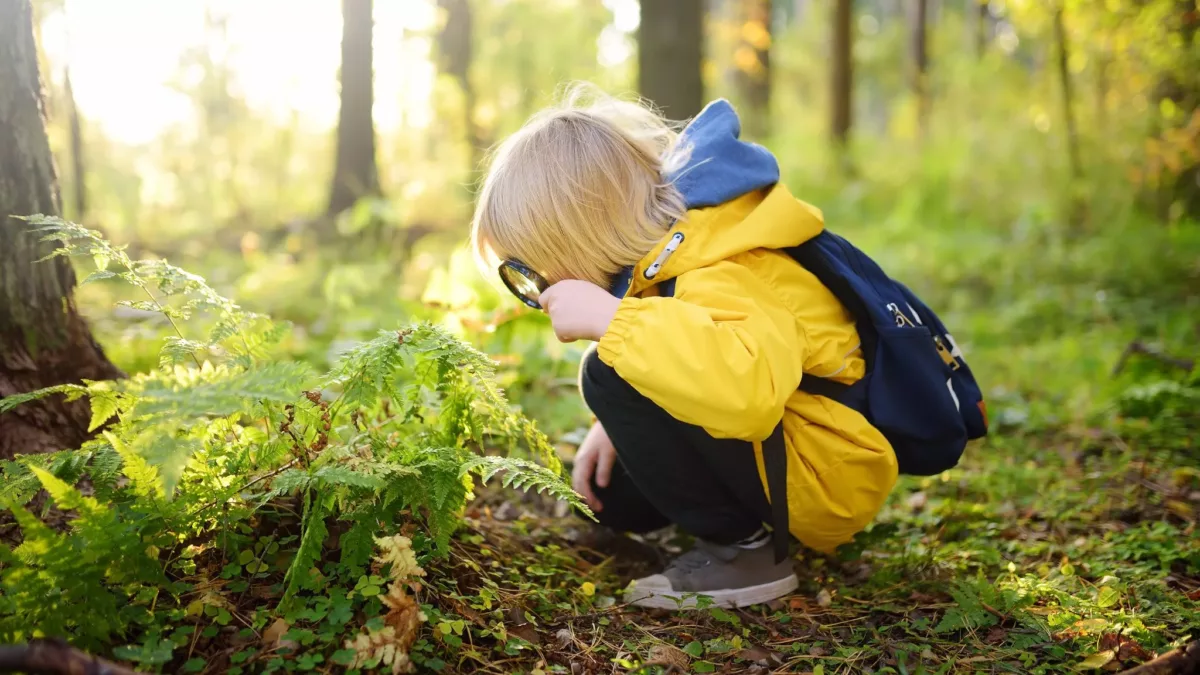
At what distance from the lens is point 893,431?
7.86 ft

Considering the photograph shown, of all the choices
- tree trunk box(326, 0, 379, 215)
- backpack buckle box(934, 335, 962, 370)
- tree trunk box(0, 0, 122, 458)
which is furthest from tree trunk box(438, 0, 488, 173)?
backpack buckle box(934, 335, 962, 370)

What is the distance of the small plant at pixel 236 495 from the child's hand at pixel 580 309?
248 millimetres

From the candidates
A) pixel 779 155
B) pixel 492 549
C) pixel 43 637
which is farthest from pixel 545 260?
pixel 779 155

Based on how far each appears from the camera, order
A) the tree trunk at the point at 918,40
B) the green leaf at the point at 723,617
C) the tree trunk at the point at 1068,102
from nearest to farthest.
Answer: the green leaf at the point at 723,617 → the tree trunk at the point at 1068,102 → the tree trunk at the point at 918,40

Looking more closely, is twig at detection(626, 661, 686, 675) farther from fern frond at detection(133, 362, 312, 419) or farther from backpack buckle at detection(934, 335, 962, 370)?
backpack buckle at detection(934, 335, 962, 370)

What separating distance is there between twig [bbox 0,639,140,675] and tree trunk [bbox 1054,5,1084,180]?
29.0 ft

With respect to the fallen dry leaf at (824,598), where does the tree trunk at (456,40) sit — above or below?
above

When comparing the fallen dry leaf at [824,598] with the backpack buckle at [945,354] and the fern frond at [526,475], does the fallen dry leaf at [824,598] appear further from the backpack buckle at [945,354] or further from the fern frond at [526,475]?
the fern frond at [526,475]

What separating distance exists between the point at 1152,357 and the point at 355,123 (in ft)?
22.7

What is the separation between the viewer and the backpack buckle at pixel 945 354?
251cm

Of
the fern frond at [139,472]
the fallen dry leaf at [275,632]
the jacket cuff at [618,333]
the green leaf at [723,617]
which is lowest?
the green leaf at [723,617]

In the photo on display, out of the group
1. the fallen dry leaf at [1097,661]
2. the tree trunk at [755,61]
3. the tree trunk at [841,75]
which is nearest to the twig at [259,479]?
the fallen dry leaf at [1097,661]

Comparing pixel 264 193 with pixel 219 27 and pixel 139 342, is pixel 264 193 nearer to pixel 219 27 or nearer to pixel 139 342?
pixel 219 27

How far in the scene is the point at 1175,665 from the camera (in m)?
1.79
